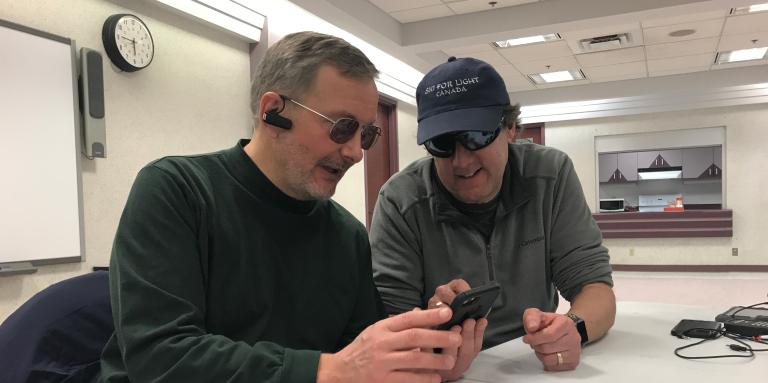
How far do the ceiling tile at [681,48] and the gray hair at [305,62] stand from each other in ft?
23.6

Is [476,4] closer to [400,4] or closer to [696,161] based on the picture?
[400,4]

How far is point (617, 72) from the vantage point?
29.0 feet

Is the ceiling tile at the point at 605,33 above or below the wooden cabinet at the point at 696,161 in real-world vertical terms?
above

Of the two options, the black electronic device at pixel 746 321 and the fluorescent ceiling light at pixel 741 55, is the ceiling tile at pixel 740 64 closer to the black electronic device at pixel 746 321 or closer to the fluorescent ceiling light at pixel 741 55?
the fluorescent ceiling light at pixel 741 55

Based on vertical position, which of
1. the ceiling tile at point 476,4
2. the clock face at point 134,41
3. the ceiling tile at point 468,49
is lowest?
the clock face at point 134,41

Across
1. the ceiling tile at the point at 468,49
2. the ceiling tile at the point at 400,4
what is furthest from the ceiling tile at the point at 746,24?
the ceiling tile at the point at 400,4

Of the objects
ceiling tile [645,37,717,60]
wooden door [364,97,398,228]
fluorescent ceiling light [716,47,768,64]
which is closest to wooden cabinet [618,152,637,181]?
fluorescent ceiling light [716,47,768,64]

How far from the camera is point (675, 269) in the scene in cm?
963

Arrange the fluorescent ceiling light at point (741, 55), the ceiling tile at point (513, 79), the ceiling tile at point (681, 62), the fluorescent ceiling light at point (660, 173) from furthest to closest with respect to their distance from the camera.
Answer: the fluorescent ceiling light at point (660, 173)
the ceiling tile at point (513, 79)
the ceiling tile at point (681, 62)
the fluorescent ceiling light at point (741, 55)

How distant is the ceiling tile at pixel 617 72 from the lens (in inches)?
330

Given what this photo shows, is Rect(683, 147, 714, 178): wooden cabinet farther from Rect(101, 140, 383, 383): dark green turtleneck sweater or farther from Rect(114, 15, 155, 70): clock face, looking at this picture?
Rect(101, 140, 383, 383): dark green turtleneck sweater

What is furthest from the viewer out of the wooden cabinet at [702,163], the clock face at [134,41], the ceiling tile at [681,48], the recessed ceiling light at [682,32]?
the wooden cabinet at [702,163]

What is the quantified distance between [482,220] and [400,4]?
4500mm

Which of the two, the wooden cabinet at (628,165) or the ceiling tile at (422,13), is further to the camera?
the wooden cabinet at (628,165)
